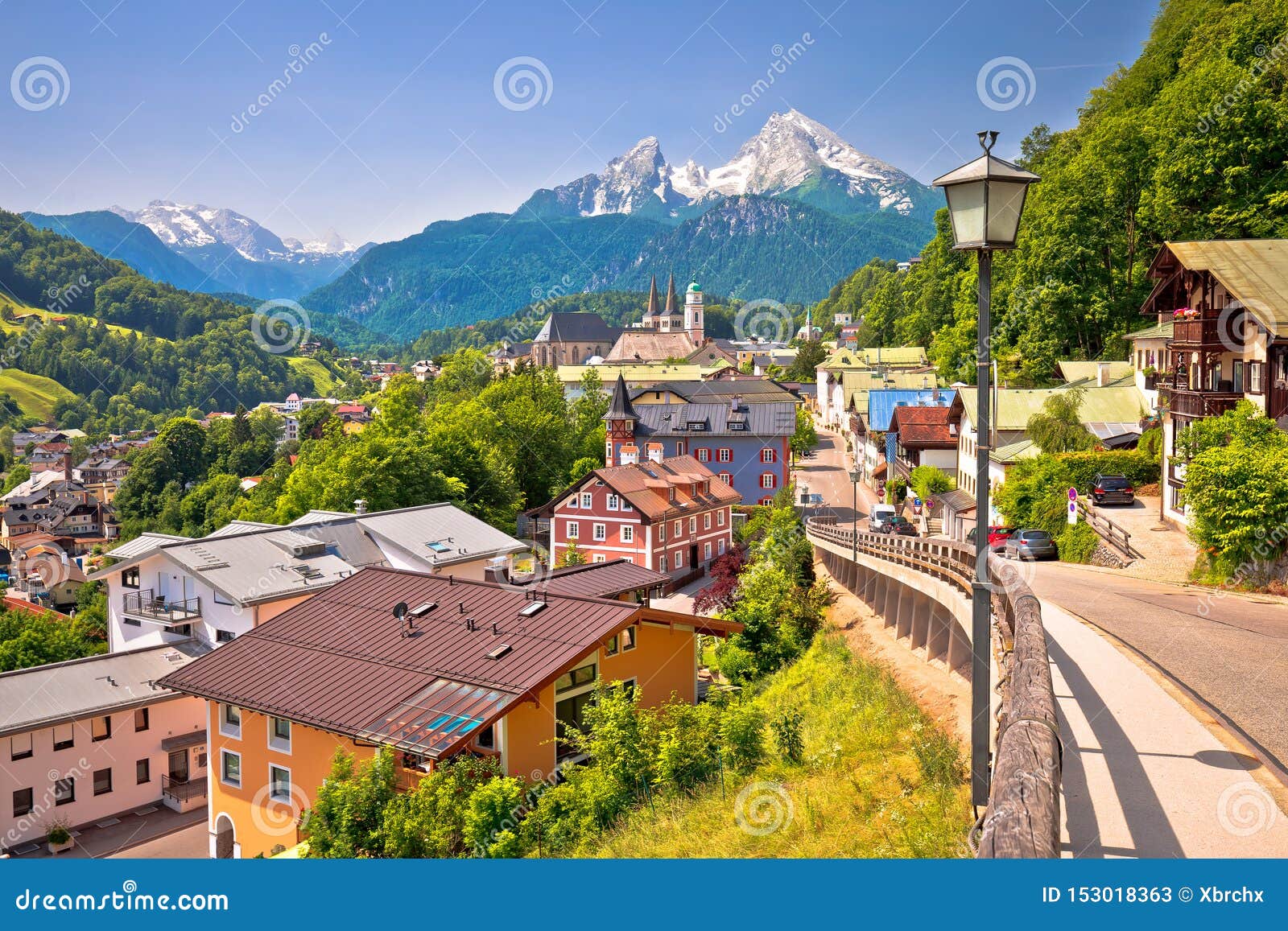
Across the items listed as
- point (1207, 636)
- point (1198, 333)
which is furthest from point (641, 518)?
point (1207, 636)

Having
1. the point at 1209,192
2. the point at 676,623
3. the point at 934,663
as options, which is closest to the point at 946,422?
the point at 1209,192

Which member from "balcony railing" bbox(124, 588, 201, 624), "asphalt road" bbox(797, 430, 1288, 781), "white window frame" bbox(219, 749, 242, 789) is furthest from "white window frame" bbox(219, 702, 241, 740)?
"asphalt road" bbox(797, 430, 1288, 781)

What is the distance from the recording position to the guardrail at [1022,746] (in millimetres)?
4371

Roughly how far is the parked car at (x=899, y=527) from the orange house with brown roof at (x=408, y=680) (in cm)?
2020

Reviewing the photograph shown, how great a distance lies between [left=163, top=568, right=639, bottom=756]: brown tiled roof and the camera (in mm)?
18172

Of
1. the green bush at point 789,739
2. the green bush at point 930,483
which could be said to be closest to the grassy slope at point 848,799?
the green bush at point 789,739

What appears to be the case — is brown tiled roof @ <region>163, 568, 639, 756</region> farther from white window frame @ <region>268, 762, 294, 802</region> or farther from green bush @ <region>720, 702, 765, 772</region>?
green bush @ <region>720, 702, 765, 772</region>

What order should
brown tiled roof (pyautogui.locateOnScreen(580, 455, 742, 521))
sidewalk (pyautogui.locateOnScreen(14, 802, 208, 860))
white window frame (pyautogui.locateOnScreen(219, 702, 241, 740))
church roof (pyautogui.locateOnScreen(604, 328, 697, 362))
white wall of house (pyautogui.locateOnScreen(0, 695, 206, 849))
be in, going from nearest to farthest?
white window frame (pyautogui.locateOnScreen(219, 702, 241, 740))
sidewalk (pyautogui.locateOnScreen(14, 802, 208, 860))
white wall of house (pyautogui.locateOnScreen(0, 695, 206, 849))
brown tiled roof (pyautogui.locateOnScreen(580, 455, 742, 521))
church roof (pyautogui.locateOnScreen(604, 328, 697, 362))

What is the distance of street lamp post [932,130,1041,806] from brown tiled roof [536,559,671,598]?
56.4 feet

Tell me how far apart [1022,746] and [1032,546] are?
26.3 m

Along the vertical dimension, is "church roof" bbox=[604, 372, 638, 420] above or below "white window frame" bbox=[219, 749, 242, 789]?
above

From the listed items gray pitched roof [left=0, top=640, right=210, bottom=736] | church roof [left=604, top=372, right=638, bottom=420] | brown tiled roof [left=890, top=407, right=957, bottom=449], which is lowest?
gray pitched roof [left=0, top=640, right=210, bottom=736]

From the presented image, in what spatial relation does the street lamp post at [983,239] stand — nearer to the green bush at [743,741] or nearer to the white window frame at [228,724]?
the green bush at [743,741]

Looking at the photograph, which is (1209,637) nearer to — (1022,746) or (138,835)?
(1022,746)
